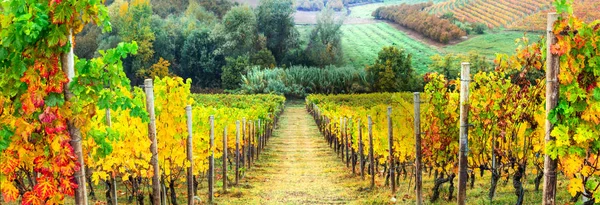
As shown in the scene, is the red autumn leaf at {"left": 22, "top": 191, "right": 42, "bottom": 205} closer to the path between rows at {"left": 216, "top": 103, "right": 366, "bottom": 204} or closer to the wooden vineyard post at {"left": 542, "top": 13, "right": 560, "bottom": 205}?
the wooden vineyard post at {"left": 542, "top": 13, "right": 560, "bottom": 205}

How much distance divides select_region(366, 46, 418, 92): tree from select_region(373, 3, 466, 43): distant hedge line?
23.8 m

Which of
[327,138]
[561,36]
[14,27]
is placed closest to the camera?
[14,27]

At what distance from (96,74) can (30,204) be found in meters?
1.20

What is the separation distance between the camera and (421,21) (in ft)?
292

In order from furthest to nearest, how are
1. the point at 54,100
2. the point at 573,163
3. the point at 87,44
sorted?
1. the point at 87,44
2. the point at 573,163
3. the point at 54,100

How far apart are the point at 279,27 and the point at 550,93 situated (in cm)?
6454

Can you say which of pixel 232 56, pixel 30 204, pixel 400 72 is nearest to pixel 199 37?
pixel 232 56

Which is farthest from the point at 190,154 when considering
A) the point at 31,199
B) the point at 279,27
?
the point at 279,27

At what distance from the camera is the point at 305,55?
230 feet

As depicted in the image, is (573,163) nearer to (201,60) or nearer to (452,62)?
(201,60)

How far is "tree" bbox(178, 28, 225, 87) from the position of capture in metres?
68.5

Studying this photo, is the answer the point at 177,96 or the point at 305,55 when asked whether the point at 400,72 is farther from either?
the point at 177,96

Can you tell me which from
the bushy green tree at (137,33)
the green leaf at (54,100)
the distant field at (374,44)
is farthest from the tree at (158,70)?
the green leaf at (54,100)

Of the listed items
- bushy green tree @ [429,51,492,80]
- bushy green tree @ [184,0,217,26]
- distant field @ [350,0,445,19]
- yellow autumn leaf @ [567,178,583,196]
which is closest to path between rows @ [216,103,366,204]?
yellow autumn leaf @ [567,178,583,196]
